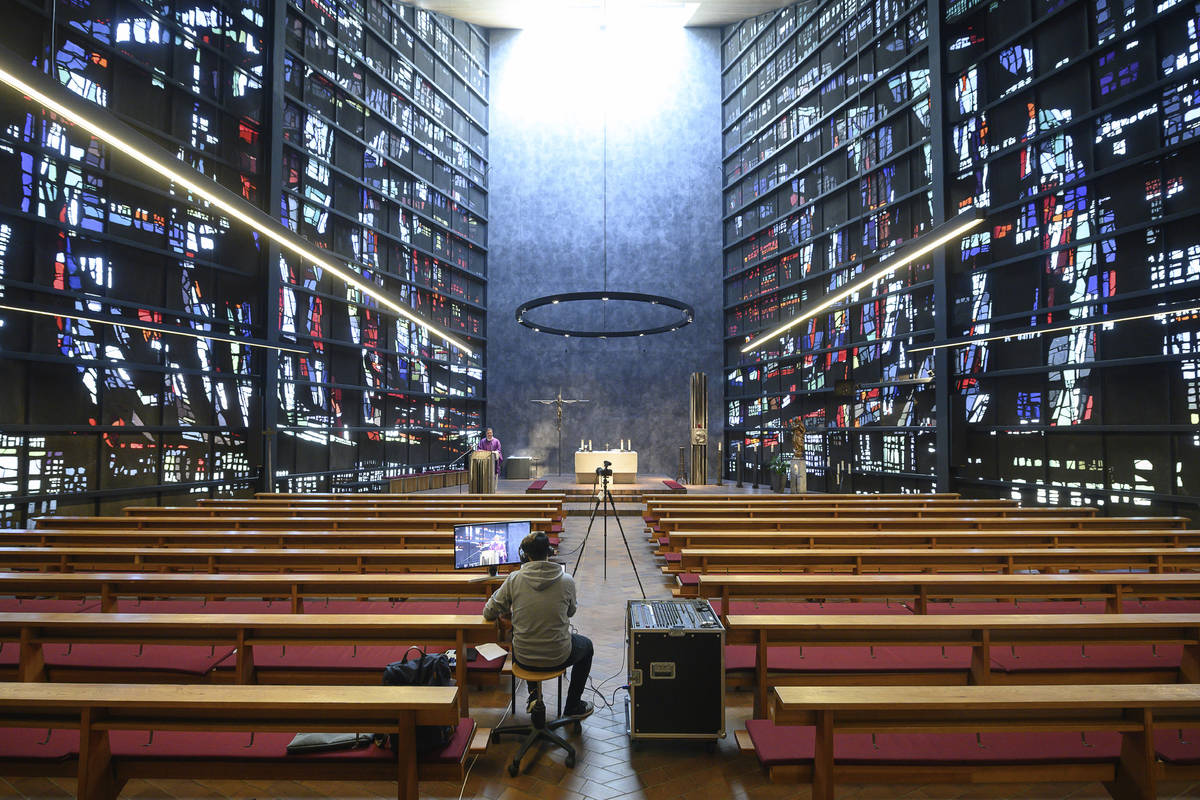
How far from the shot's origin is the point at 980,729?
6.37ft

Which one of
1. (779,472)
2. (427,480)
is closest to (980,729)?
(779,472)

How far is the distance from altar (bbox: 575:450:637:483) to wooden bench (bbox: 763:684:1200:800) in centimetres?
1132

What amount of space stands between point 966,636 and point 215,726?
120 inches

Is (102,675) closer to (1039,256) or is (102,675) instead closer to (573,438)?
(1039,256)

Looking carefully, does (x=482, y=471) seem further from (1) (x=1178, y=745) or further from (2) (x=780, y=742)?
(1) (x=1178, y=745)

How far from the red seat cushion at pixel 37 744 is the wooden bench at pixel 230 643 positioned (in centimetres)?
40

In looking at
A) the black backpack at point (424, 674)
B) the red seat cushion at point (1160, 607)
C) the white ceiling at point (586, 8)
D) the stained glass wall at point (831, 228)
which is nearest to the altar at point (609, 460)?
the stained glass wall at point (831, 228)

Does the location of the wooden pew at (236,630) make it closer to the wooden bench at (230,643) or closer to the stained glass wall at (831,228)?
the wooden bench at (230,643)

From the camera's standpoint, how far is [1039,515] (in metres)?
6.45

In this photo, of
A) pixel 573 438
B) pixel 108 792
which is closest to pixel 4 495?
pixel 108 792

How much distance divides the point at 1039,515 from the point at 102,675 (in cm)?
774

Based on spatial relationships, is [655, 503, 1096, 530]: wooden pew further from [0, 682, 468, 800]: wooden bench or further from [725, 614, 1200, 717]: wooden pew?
[0, 682, 468, 800]: wooden bench

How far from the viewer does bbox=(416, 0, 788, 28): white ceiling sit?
14.7 m

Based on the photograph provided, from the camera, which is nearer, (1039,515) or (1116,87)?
(1039,515)
